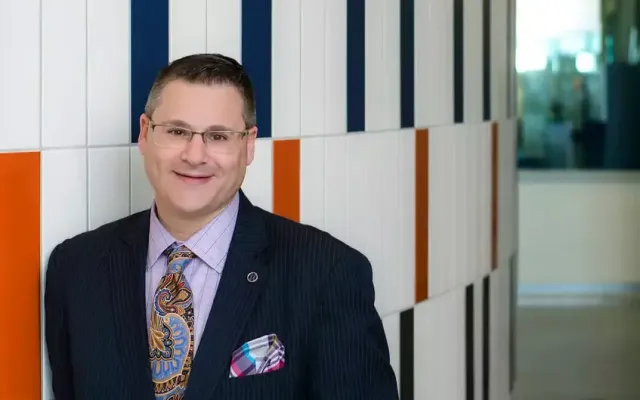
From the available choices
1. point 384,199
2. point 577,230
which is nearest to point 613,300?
point 577,230

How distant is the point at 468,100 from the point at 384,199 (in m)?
0.59

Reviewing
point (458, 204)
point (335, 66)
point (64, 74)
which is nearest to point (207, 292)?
point (64, 74)

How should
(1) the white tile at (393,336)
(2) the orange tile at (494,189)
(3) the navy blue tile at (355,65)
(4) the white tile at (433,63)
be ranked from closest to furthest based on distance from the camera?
(3) the navy blue tile at (355,65) < (1) the white tile at (393,336) < (4) the white tile at (433,63) < (2) the orange tile at (494,189)

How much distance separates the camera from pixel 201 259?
1.69 m

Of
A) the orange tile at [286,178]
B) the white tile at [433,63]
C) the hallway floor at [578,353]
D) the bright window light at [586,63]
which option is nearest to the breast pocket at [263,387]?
the orange tile at [286,178]

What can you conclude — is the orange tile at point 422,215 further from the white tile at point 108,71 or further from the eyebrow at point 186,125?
the eyebrow at point 186,125

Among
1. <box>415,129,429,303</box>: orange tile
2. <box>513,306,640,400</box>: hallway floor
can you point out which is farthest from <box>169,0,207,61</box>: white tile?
<box>513,306,640,400</box>: hallway floor

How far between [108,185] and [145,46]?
0.77 feet

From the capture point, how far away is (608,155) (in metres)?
8.12

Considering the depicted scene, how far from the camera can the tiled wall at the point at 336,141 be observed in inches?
66.9

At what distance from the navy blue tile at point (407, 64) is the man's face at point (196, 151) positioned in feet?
3.15

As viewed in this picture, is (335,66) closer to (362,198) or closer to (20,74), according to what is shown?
(362,198)

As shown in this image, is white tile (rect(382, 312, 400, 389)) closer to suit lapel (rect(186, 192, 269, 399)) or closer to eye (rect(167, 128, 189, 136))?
suit lapel (rect(186, 192, 269, 399))

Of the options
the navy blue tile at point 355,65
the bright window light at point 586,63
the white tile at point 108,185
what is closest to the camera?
the white tile at point 108,185
